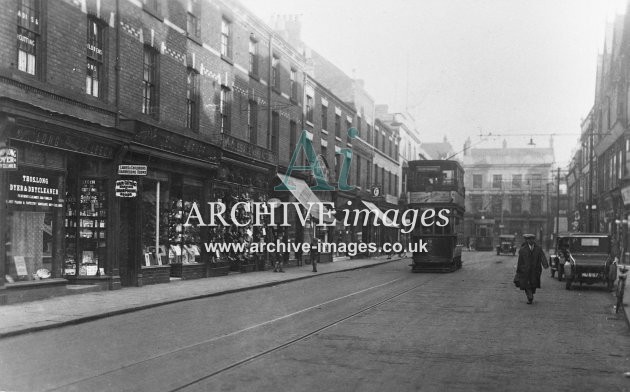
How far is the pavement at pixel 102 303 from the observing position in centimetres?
Answer: 1061

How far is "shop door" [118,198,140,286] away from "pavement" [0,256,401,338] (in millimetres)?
550

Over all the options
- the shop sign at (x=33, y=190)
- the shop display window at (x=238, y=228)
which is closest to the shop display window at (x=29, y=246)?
the shop sign at (x=33, y=190)

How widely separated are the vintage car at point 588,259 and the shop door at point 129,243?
1274cm

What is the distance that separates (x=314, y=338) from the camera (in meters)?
9.64

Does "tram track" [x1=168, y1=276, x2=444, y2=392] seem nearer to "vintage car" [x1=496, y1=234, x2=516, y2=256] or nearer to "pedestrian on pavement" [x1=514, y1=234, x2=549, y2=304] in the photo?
"pedestrian on pavement" [x1=514, y1=234, x2=549, y2=304]

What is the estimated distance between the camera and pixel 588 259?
19.9m

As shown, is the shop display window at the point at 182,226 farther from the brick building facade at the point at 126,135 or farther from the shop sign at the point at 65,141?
the shop sign at the point at 65,141

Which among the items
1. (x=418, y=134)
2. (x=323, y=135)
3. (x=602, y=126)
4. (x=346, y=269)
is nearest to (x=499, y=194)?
(x=418, y=134)

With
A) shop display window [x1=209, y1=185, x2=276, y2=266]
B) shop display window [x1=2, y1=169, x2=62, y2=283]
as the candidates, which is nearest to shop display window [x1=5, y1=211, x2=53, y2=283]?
shop display window [x1=2, y1=169, x2=62, y2=283]

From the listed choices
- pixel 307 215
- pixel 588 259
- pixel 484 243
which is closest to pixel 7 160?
pixel 588 259

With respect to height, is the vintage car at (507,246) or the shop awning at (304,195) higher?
the shop awning at (304,195)

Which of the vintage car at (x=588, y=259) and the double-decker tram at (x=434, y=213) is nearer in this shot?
the vintage car at (x=588, y=259)

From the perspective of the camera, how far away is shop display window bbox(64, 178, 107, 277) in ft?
51.4

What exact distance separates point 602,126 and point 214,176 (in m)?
37.3
